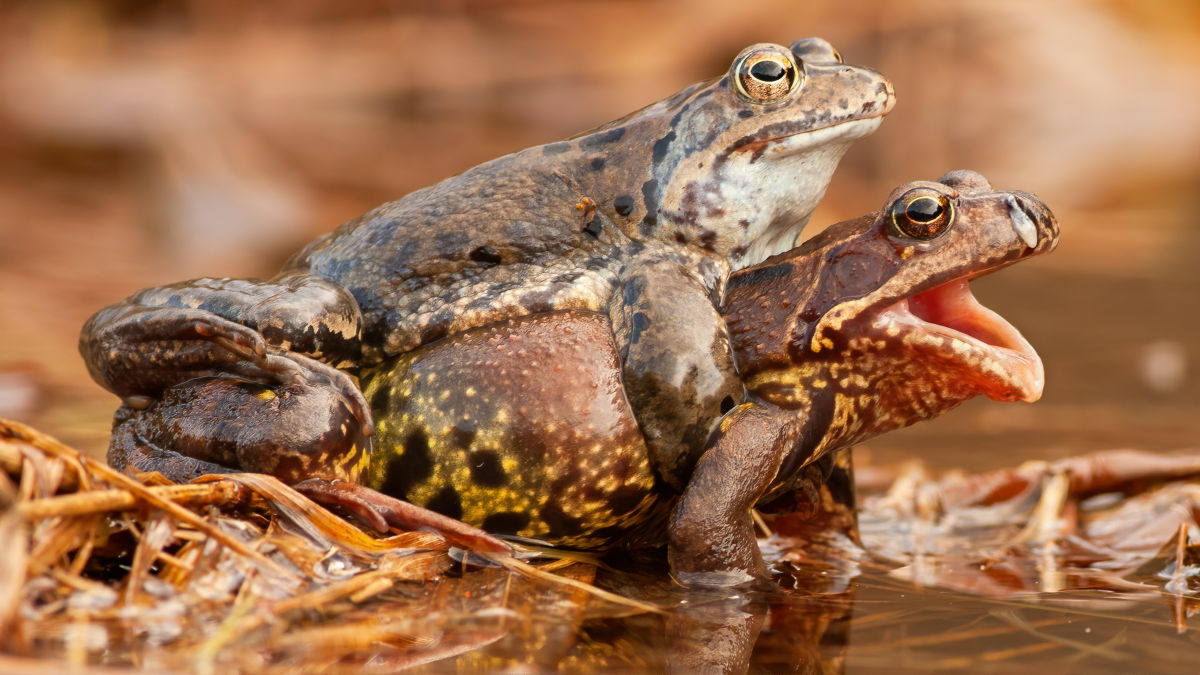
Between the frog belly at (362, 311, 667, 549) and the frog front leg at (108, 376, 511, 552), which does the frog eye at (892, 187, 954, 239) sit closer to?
the frog belly at (362, 311, 667, 549)

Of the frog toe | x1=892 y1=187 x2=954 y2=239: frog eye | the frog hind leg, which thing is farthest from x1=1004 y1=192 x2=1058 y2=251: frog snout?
the frog toe

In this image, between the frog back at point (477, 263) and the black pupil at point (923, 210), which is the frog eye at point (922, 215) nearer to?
the black pupil at point (923, 210)

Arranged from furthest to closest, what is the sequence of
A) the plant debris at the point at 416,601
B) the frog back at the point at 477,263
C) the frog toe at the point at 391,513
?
the frog back at the point at 477,263
the frog toe at the point at 391,513
the plant debris at the point at 416,601

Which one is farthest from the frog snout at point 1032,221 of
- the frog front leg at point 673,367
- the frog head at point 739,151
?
the frog front leg at point 673,367

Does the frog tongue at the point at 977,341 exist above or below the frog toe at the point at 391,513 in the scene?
above

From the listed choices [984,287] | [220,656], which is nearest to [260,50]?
[984,287]

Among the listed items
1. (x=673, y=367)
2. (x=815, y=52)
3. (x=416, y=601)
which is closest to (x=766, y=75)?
(x=815, y=52)
